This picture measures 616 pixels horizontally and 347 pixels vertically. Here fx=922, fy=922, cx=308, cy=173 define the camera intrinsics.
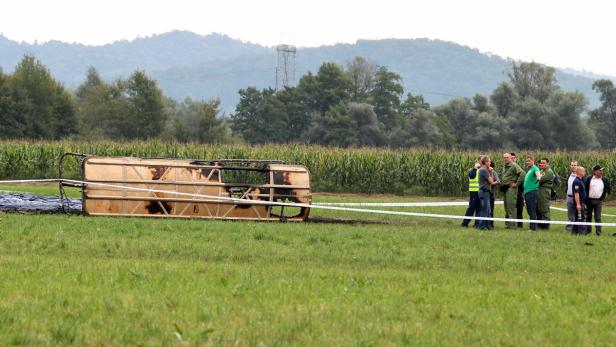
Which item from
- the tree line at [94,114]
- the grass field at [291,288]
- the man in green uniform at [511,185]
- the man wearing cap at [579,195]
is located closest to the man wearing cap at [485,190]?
the man in green uniform at [511,185]

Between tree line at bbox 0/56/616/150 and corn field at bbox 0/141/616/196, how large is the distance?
36.4 m

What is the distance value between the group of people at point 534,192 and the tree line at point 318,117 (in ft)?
209

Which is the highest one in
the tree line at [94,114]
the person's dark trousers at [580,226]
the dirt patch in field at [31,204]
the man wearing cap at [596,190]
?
the tree line at [94,114]

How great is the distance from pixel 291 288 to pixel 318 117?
9037 cm

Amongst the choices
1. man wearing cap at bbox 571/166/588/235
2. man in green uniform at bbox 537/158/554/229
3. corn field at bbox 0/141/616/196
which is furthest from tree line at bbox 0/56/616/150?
man wearing cap at bbox 571/166/588/235

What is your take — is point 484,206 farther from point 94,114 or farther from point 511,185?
point 94,114

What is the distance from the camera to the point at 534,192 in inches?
942

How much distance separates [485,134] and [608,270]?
80.6 meters

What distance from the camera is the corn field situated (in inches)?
1754

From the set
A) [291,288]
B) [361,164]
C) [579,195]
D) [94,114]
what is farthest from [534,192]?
[94,114]

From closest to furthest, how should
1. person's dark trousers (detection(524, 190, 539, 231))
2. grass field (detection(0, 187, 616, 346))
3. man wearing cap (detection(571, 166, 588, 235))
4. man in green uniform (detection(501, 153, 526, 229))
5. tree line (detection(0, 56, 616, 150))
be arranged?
grass field (detection(0, 187, 616, 346)), man wearing cap (detection(571, 166, 588, 235)), person's dark trousers (detection(524, 190, 539, 231)), man in green uniform (detection(501, 153, 526, 229)), tree line (detection(0, 56, 616, 150))

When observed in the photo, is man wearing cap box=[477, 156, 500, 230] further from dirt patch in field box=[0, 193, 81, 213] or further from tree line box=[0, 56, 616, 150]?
tree line box=[0, 56, 616, 150]

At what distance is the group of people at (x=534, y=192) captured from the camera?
75.5 feet

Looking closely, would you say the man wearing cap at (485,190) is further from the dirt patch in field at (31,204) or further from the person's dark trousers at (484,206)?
the dirt patch in field at (31,204)
